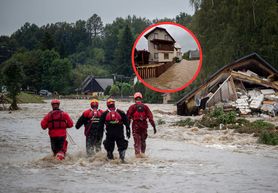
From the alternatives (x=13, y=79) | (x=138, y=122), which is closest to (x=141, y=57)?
(x=138, y=122)

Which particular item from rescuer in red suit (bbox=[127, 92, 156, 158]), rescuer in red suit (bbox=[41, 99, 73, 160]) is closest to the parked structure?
rescuer in red suit (bbox=[127, 92, 156, 158])

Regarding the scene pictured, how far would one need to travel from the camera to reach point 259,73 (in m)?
35.1

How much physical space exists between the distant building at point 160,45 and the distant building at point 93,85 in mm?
100735

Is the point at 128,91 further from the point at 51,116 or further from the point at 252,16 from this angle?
the point at 51,116

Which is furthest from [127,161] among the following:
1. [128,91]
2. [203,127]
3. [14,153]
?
[128,91]

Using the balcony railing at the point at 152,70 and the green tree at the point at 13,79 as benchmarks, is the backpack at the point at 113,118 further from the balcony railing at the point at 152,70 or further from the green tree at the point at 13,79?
the green tree at the point at 13,79

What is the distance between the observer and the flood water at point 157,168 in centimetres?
1148

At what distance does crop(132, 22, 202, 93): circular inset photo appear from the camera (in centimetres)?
1163

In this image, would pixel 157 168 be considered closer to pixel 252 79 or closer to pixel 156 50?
pixel 156 50

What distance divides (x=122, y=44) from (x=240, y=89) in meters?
81.8

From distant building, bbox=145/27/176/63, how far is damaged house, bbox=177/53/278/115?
19865mm

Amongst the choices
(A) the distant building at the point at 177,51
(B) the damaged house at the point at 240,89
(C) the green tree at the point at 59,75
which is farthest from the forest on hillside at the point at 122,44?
(A) the distant building at the point at 177,51

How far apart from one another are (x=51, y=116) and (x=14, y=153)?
352 cm

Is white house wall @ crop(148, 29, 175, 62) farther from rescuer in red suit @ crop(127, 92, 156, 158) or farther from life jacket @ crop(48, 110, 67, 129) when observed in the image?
life jacket @ crop(48, 110, 67, 129)
